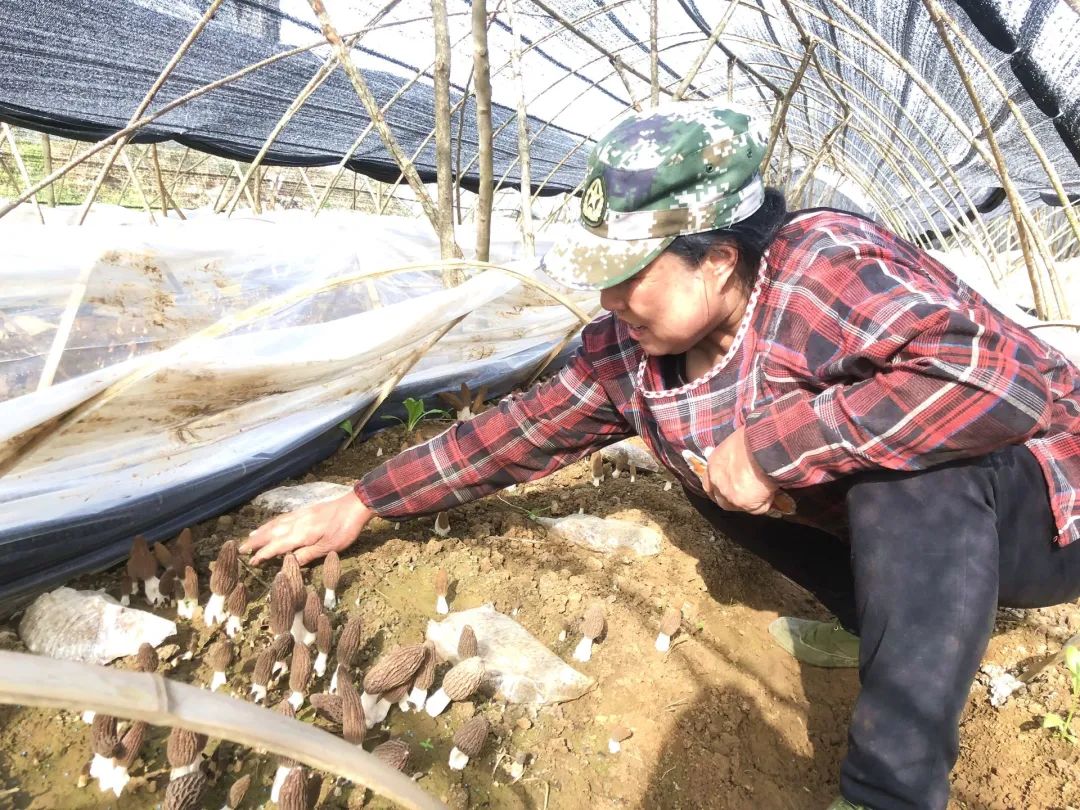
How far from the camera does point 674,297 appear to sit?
155 centimetres

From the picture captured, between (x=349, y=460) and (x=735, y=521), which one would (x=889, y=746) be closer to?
(x=735, y=521)

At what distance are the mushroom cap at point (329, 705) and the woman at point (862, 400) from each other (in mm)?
1128

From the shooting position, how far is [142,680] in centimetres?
53

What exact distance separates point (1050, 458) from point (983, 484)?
31 cm

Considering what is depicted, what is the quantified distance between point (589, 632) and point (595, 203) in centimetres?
127

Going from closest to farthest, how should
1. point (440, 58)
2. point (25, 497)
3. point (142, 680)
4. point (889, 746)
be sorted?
point (142, 680) → point (889, 746) → point (25, 497) → point (440, 58)

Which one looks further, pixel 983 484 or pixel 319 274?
pixel 319 274

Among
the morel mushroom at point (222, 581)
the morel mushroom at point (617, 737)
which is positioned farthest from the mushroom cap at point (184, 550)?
→ the morel mushroom at point (617, 737)

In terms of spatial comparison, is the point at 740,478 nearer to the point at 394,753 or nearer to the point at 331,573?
the point at 394,753

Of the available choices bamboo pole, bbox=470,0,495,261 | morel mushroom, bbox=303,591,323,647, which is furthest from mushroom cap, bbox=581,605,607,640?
bamboo pole, bbox=470,0,495,261

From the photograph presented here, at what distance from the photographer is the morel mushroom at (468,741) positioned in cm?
157

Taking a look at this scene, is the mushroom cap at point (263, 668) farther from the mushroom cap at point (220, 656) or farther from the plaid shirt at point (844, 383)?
the plaid shirt at point (844, 383)

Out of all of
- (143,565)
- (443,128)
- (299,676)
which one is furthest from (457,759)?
(443,128)

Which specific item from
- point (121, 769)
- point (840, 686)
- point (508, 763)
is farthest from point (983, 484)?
point (121, 769)
